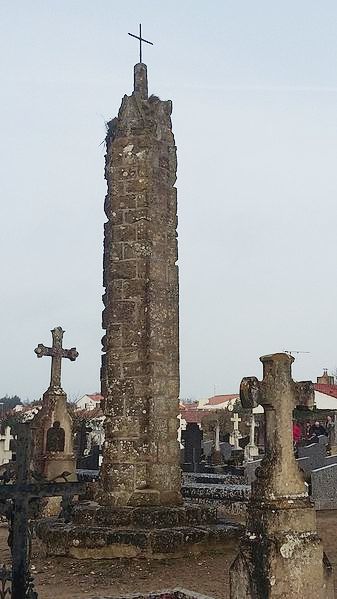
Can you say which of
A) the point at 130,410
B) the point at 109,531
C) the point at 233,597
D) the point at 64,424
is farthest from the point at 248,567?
the point at 64,424

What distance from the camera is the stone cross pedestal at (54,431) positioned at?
12.7 metres

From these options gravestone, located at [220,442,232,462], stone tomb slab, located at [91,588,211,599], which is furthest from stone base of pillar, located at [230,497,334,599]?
gravestone, located at [220,442,232,462]

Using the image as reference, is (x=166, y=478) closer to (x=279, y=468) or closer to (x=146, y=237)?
(x=146, y=237)

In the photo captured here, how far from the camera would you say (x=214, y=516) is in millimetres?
8328

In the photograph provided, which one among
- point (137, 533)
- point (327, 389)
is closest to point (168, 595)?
point (137, 533)

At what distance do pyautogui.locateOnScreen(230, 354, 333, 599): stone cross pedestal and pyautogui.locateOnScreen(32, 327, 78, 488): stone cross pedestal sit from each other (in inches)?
332

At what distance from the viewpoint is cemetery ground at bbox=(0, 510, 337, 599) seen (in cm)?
613

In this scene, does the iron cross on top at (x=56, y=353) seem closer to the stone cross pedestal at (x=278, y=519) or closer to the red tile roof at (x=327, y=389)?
the stone cross pedestal at (x=278, y=519)

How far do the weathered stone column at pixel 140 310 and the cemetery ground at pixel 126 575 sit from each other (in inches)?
36.5

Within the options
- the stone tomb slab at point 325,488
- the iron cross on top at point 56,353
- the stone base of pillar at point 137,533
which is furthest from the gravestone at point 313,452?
the stone base of pillar at point 137,533

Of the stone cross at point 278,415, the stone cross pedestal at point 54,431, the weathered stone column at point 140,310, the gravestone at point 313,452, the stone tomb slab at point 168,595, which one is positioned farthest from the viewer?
the gravestone at point 313,452

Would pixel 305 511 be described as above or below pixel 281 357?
below

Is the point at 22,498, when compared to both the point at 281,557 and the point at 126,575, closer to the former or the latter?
the point at 281,557

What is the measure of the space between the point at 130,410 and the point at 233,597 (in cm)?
384
